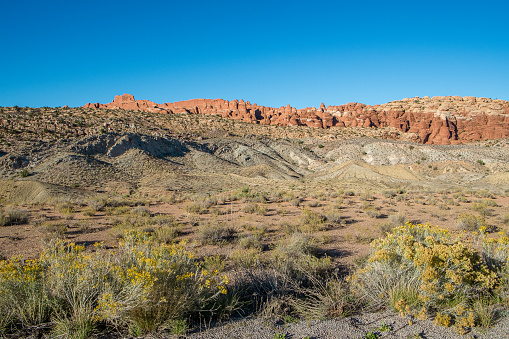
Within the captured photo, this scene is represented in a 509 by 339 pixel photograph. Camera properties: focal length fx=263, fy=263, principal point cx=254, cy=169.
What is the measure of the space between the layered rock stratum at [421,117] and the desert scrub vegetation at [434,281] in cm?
8225

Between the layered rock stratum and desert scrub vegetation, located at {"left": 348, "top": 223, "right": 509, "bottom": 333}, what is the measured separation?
8225 cm

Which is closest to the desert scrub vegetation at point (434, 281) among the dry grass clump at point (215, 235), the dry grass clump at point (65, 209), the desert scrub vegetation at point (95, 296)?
the desert scrub vegetation at point (95, 296)

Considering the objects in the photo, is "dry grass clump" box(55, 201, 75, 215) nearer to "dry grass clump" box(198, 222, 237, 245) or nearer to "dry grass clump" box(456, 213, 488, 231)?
"dry grass clump" box(198, 222, 237, 245)

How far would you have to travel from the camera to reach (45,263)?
4312 mm

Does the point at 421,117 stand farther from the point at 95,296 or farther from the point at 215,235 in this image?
the point at 95,296

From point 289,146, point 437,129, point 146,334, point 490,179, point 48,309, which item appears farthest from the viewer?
point 437,129

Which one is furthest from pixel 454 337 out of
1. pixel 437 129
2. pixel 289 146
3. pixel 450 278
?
pixel 437 129

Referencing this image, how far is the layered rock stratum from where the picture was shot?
79875 mm

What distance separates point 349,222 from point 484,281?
26.9 feet

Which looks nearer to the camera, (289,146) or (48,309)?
(48,309)

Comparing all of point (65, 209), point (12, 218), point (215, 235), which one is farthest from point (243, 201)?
point (12, 218)

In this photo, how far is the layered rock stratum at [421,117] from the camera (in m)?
79.9

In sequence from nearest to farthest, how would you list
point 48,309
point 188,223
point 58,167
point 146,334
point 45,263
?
point 146,334 → point 48,309 → point 45,263 → point 188,223 → point 58,167

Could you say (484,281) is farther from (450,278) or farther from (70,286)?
(70,286)
